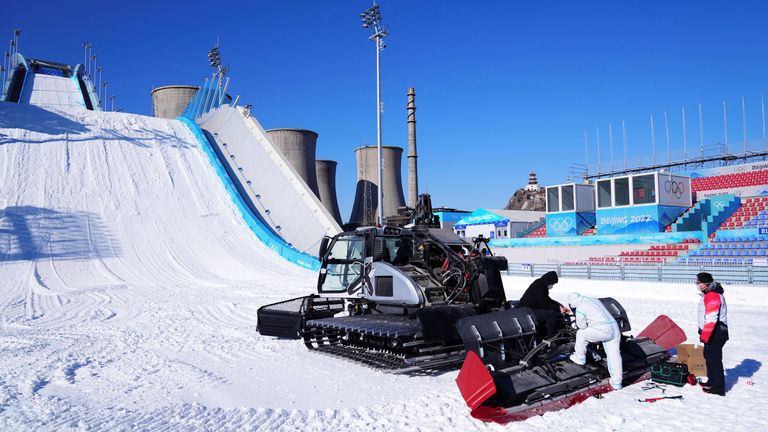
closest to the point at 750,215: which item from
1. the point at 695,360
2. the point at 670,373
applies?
the point at 695,360

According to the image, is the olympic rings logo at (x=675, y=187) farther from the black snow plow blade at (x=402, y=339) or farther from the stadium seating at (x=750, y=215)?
the black snow plow blade at (x=402, y=339)

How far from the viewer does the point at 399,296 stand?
7.01m

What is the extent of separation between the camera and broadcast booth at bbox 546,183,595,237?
27.3 m

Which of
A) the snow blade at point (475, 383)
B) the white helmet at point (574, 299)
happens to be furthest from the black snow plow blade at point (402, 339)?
the white helmet at point (574, 299)

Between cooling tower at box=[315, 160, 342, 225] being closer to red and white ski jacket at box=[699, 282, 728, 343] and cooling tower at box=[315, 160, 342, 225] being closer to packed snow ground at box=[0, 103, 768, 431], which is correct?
packed snow ground at box=[0, 103, 768, 431]

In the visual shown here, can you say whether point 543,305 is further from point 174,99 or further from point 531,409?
point 174,99

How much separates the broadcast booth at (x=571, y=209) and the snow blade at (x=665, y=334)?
20.8m

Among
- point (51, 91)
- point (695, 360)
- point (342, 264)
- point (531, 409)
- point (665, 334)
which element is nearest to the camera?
point (531, 409)

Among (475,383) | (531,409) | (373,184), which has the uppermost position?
(373,184)

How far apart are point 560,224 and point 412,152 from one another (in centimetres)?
1279

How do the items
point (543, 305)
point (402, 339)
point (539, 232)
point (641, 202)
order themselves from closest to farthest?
point (402, 339)
point (543, 305)
point (641, 202)
point (539, 232)

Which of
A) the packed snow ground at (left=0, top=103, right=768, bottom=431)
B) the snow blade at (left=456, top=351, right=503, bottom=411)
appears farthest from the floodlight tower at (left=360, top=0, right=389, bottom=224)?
the snow blade at (left=456, top=351, right=503, bottom=411)

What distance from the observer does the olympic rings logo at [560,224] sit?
2754 centimetres

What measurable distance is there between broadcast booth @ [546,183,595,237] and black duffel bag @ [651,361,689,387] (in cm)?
2231
